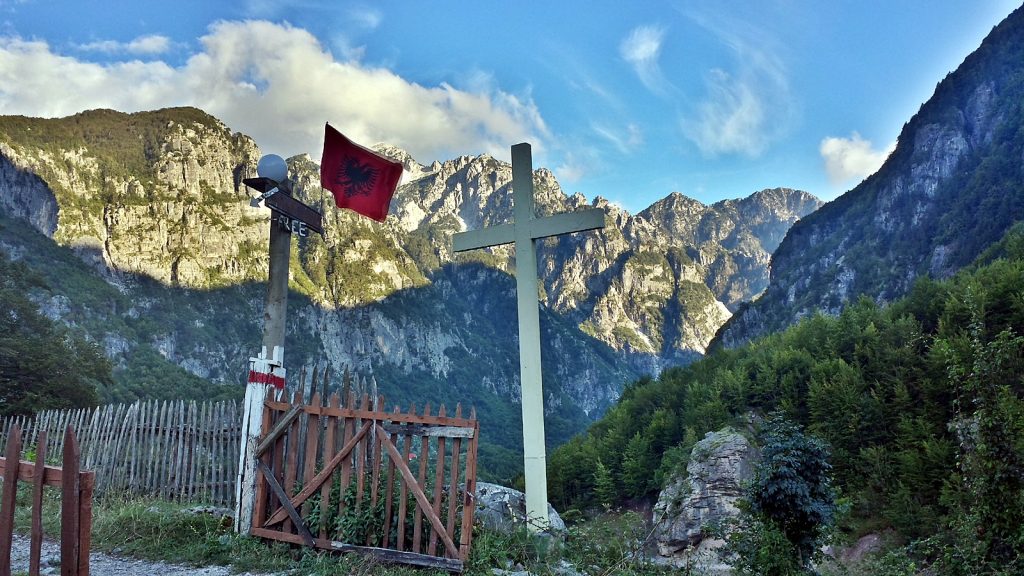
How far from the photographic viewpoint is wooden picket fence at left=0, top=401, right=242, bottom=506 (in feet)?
34.8

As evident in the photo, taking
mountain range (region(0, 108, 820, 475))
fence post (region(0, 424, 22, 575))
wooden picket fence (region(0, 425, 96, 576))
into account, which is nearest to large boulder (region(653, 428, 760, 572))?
wooden picket fence (region(0, 425, 96, 576))

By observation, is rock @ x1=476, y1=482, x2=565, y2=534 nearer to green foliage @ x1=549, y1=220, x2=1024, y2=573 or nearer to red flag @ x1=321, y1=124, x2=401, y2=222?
green foliage @ x1=549, y1=220, x2=1024, y2=573

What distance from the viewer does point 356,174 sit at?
8188mm

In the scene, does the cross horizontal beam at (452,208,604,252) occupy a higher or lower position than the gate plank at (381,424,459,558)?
higher

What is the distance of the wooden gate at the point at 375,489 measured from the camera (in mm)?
6086

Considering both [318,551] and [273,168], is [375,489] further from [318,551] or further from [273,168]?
[273,168]

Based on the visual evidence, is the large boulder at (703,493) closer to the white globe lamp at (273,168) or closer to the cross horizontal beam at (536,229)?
the cross horizontal beam at (536,229)

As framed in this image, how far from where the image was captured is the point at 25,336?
2783 centimetres

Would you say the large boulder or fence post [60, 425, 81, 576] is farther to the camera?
the large boulder

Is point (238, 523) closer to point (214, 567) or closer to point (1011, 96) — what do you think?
point (214, 567)

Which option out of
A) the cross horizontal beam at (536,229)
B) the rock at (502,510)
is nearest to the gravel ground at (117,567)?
the rock at (502,510)

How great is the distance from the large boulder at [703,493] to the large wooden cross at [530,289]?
4.16 meters

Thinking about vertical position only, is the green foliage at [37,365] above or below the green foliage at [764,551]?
above

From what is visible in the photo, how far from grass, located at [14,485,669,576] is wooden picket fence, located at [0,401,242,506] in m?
2.73
